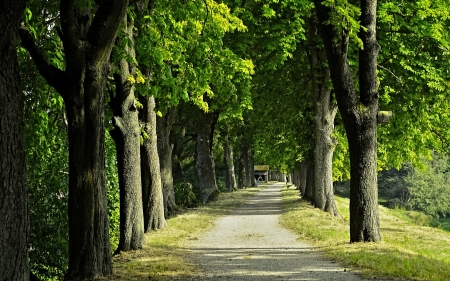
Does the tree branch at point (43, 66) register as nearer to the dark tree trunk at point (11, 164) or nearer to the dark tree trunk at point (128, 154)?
the dark tree trunk at point (11, 164)

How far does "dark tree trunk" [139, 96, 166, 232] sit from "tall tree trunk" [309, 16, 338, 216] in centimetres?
901

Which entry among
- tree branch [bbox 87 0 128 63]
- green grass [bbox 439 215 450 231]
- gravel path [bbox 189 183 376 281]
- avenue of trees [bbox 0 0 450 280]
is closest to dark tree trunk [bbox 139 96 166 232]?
avenue of trees [bbox 0 0 450 280]

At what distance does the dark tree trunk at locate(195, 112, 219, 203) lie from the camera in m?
31.8

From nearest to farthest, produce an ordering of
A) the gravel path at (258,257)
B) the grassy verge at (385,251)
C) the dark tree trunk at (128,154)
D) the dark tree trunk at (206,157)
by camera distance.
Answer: the grassy verge at (385,251)
the gravel path at (258,257)
the dark tree trunk at (128,154)
the dark tree trunk at (206,157)

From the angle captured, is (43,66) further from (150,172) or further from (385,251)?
(385,251)

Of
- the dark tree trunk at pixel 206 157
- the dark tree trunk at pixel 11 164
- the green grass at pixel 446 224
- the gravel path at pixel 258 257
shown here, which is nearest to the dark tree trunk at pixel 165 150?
the gravel path at pixel 258 257

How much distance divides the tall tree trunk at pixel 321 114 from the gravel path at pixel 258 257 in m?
5.09

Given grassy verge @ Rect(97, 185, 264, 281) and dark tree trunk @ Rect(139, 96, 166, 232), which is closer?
grassy verge @ Rect(97, 185, 264, 281)

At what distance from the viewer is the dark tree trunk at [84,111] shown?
868 centimetres

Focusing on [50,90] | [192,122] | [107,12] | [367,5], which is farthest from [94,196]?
[192,122]

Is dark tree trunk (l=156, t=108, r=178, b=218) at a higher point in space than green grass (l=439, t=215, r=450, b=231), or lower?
higher

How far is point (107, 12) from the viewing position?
8711mm

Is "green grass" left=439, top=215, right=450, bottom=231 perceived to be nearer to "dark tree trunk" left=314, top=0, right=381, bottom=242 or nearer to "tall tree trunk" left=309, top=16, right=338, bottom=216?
"tall tree trunk" left=309, top=16, right=338, bottom=216

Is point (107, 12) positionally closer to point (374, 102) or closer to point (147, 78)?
point (147, 78)
